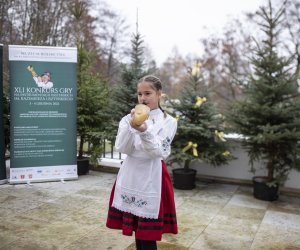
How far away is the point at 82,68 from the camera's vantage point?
6.98 meters

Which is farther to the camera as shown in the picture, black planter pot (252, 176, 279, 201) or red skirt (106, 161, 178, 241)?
black planter pot (252, 176, 279, 201)

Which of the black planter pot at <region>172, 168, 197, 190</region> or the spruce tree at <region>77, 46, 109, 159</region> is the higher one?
the spruce tree at <region>77, 46, 109, 159</region>

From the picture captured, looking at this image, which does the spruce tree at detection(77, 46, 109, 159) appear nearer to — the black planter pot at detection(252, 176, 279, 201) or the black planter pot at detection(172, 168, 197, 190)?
the black planter pot at detection(172, 168, 197, 190)

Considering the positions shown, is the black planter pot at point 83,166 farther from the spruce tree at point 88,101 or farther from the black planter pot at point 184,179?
the black planter pot at point 184,179

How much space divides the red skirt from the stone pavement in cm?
107

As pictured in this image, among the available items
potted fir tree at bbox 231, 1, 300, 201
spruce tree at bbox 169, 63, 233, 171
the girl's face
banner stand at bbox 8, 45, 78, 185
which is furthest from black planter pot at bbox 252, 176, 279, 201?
the girl's face

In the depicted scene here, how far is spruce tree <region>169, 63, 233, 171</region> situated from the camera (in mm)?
5828

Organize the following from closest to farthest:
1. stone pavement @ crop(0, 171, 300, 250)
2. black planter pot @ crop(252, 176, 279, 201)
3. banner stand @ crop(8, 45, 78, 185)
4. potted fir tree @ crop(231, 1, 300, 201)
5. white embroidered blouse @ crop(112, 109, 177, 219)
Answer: white embroidered blouse @ crop(112, 109, 177, 219) → stone pavement @ crop(0, 171, 300, 250) → potted fir tree @ crop(231, 1, 300, 201) → black planter pot @ crop(252, 176, 279, 201) → banner stand @ crop(8, 45, 78, 185)

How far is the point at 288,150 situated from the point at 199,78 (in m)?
2.01

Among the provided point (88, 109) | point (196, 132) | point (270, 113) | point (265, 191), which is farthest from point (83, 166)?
point (270, 113)

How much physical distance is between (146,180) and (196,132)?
11.7 ft

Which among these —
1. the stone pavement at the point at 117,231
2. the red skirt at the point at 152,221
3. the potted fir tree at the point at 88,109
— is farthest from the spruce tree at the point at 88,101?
the red skirt at the point at 152,221

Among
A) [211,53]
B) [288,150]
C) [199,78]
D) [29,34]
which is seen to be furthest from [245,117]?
[211,53]

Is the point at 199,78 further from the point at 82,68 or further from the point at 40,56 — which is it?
the point at 40,56
